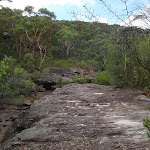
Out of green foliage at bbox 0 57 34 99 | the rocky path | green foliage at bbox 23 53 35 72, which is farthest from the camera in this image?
green foliage at bbox 23 53 35 72

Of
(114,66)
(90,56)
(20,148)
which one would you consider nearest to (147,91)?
(114,66)

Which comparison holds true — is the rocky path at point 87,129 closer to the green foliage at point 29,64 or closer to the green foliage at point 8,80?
the green foliage at point 8,80

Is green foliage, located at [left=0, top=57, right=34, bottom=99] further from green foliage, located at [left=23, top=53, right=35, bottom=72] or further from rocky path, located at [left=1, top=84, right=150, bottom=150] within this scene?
green foliage, located at [left=23, top=53, right=35, bottom=72]

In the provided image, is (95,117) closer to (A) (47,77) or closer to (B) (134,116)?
(B) (134,116)

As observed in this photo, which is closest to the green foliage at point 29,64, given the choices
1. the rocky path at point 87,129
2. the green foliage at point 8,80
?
the green foliage at point 8,80

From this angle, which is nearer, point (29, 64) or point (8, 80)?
point (8, 80)

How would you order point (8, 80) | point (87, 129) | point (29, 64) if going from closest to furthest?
point (87, 129) → point (8, 80) → point (29, 64)

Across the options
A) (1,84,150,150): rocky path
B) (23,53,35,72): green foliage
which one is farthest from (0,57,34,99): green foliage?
(23,53,35,72): green foliage

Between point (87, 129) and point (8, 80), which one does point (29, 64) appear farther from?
point (87, 129)

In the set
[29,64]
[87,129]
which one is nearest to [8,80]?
[87,129]

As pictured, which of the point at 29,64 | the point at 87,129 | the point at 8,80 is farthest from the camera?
the point at 29,64

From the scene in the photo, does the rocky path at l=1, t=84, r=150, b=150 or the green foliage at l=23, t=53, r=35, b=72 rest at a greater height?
the green foliage at l=23, t=53, r=35, b=72

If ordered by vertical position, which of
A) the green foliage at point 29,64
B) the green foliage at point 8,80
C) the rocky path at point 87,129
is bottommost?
the rocky path at point 87,129

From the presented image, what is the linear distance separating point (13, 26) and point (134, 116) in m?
29.2
